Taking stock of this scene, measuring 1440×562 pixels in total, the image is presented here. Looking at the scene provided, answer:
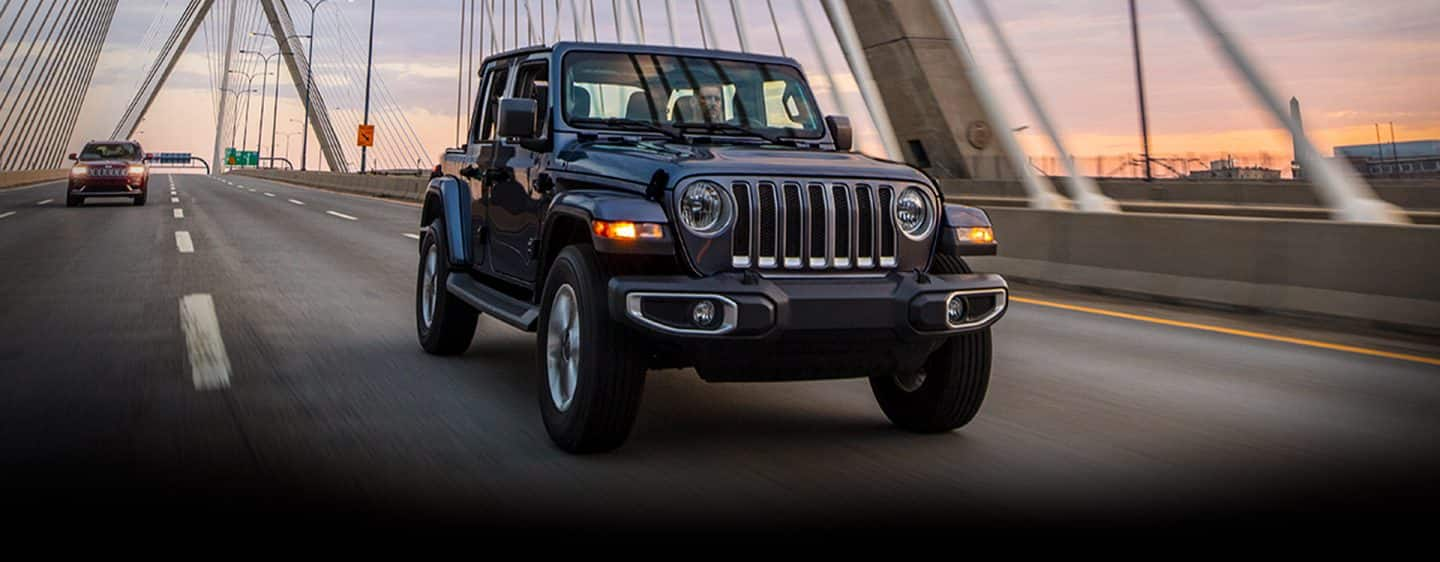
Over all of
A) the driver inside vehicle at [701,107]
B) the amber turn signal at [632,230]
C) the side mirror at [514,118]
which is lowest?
the amber turn signal at [632,230]

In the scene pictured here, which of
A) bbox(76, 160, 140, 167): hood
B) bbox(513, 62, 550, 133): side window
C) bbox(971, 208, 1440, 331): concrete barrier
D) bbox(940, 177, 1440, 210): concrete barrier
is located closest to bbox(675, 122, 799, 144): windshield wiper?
bbox(513, 62, 550, 133): side window

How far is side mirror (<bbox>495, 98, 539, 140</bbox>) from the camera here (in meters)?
5.30

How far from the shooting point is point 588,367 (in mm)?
4324

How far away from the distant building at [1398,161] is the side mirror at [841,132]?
32741 millimetres

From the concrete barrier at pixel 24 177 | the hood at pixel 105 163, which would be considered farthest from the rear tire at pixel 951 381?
the concrete barrier at pixel 24 177

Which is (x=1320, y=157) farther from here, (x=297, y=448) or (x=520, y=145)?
(x=297, y=448)

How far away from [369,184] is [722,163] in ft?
130

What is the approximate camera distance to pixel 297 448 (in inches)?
182

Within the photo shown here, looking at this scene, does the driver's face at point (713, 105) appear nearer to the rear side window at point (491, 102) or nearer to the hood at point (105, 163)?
the rear side window at point (491, 102)

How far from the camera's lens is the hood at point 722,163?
4441 millimetres

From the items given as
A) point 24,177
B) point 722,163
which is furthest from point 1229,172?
point 24,177

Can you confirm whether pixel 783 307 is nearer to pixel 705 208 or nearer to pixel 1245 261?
pixel 705 208

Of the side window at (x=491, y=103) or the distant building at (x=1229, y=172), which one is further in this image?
the distant building at (x=1229, y=172)

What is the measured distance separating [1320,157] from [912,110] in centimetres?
1092
